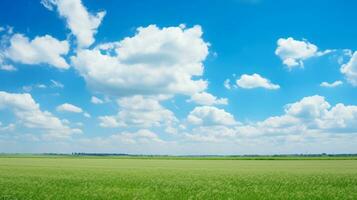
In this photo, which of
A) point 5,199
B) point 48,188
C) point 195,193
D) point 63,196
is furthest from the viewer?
point 48,188

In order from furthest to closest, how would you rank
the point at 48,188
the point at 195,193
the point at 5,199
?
the point at 48,188 → the point at 195,193 → the point at 5,199

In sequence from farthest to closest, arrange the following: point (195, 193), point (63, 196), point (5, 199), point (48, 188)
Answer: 1. point (48, 188)
2. point (195, 193)
3. point (63, 196)
4. point (5, 199)

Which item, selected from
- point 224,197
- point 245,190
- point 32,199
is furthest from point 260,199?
point 32,199

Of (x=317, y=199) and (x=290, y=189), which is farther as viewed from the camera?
(x=290, y=189)

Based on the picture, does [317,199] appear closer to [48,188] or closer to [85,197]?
[85,197]

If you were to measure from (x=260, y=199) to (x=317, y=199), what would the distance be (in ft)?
13.7

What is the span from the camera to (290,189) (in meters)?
30.5

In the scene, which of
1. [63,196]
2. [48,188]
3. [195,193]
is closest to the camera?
[63,196]

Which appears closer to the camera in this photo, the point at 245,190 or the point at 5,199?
the point at 5,199

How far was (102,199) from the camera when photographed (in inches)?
972

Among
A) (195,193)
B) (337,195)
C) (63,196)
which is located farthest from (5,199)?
(337,195)

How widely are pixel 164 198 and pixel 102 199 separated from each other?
4358mm

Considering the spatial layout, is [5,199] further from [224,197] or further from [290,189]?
[290,189]

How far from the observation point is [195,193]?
27.9 meters
